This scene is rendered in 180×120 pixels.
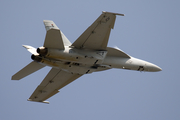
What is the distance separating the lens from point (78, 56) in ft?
92.6

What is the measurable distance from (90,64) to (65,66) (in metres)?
2.06

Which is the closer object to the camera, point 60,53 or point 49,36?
point 49,36

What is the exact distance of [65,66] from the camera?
97.9ft

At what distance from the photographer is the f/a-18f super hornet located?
87.8 ft

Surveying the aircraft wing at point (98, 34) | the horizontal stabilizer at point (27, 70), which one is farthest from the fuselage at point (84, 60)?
the horizontal stabilizer at point (27, 70)

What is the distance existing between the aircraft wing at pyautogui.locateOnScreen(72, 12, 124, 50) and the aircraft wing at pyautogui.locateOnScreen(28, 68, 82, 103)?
513 cm

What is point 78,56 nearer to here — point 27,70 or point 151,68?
point 27,70

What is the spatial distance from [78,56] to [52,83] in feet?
21.3

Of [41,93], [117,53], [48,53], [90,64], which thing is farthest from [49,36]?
[41,93]

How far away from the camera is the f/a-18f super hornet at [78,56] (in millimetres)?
26750

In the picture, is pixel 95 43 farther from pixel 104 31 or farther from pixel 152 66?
pixel 152 66

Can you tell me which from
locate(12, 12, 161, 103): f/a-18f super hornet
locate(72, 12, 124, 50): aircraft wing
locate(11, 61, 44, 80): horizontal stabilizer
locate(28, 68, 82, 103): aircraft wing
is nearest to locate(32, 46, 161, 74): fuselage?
locate(12, 12, 161, 103): f/a-18f super hornet

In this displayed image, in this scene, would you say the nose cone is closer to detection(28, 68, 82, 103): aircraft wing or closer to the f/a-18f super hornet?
the f/a-18f super hornet

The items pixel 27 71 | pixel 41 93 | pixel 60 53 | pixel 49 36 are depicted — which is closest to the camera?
pixel 49 36
